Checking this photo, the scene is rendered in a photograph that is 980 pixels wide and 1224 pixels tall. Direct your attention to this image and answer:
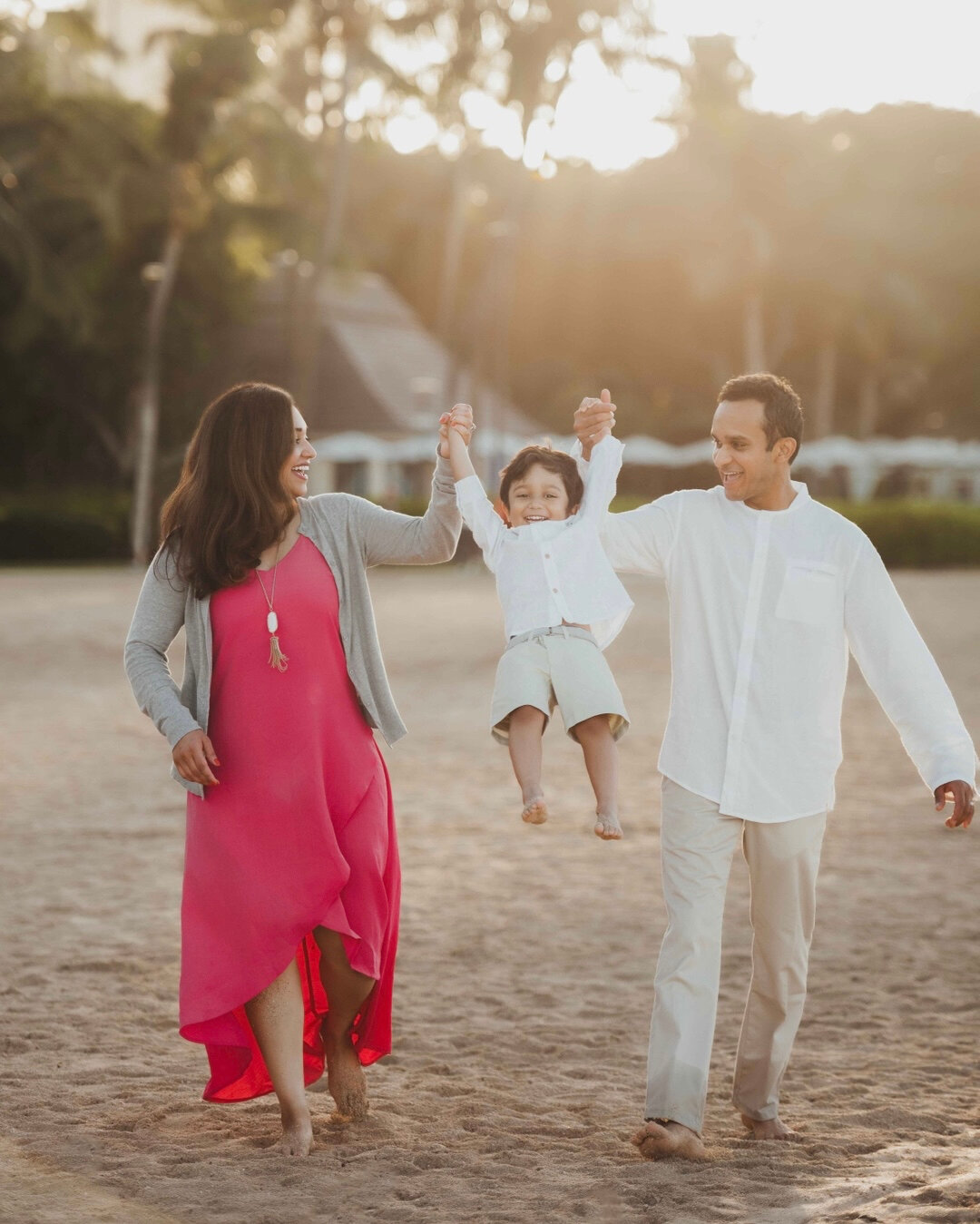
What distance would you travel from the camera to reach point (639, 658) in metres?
18.3

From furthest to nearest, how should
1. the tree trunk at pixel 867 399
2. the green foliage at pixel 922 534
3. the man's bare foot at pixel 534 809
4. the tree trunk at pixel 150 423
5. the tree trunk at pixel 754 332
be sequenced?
the tree trunk at pixel 867 399 < the tree trunk at pixel 754 332 < the tree trunk at pixel 150 423 < the green foliage at pixel 922 534 < the man's bare foot at pixel 534 809

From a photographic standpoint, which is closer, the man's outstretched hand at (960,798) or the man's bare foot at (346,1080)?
the man's outstretched hand at (960,798)

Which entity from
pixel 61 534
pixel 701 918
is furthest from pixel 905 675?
pixel 61 534

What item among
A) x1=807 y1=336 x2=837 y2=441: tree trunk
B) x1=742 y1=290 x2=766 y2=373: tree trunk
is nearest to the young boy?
x1=742 y1=290 x2=766 y2=373: tree trunk

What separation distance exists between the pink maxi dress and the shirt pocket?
3.80 feet

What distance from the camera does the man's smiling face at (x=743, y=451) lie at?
167 inches

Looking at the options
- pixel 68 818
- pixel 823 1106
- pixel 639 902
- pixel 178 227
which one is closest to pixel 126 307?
pixel 178 227

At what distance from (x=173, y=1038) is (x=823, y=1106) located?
2139 millimetres

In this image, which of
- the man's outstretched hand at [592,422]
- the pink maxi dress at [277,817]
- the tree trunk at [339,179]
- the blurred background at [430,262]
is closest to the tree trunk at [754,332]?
the blurred background at [430,262]

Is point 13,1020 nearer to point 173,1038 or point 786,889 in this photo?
point 173,1038

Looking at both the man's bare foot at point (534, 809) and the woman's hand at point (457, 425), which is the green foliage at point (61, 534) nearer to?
the woman's hand at point (457, 425)

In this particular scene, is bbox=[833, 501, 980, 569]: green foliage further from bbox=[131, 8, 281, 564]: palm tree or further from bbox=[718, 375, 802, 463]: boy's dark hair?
bbox=[718, 375, 802, 463]: boy's dark hair

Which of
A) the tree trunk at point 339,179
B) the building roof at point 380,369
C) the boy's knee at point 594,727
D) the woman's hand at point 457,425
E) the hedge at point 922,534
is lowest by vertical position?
the boy's knee at point 594,727

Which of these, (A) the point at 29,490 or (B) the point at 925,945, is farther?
(A) the point at 29,490
